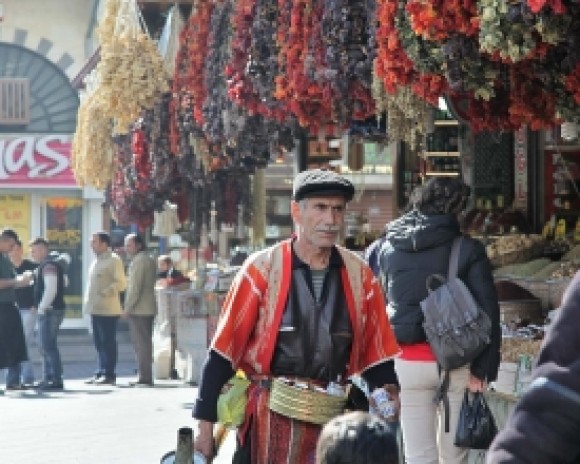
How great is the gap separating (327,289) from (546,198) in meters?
9.82

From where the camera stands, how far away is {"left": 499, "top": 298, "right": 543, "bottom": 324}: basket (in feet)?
36.5

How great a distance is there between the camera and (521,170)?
622 inches

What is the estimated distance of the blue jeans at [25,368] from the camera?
18688 mm

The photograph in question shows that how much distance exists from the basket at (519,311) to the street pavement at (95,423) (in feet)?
7.44

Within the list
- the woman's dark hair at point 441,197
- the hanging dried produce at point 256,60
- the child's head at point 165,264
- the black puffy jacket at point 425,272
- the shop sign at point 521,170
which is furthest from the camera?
the child's head at point 165,264

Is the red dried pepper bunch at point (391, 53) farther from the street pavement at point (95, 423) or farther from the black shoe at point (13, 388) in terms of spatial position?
the black shoe at point (13, 388)

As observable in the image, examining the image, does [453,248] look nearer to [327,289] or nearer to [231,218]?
[327,289]

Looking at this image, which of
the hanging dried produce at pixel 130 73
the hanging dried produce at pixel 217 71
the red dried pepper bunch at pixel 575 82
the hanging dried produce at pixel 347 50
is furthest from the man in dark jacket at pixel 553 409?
the hanging dried produce at pixel 130 73

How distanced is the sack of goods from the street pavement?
3.69 meters

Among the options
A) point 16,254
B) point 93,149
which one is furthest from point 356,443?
point 93,149

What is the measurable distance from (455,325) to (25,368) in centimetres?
1163

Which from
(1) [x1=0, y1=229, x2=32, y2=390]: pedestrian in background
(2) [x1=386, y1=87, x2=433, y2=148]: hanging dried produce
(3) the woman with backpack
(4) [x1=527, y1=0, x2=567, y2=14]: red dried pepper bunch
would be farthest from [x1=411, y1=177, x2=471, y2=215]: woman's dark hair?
(1) [x1=0, y1=229, x2=32, y2=390]: pedestrian in background

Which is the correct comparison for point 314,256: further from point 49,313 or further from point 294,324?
point 49,313

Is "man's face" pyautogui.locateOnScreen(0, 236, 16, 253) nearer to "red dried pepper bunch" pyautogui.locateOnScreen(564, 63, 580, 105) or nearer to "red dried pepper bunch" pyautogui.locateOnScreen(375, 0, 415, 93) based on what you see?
"red dried pepper bunch" pyautogui.locateOnScreen(375, 0, 415, 93)
